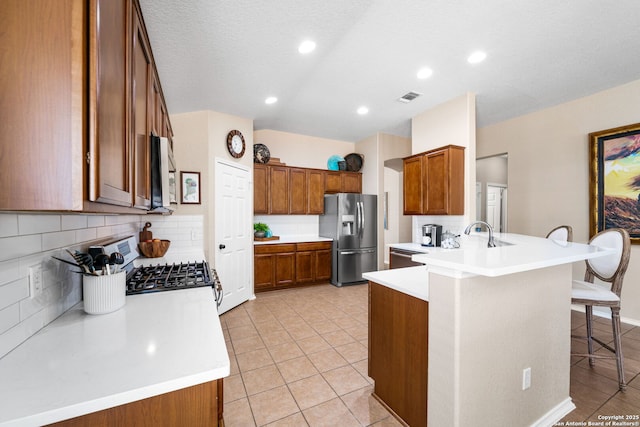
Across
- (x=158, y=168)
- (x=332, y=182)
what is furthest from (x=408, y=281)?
(x=332, y=182)

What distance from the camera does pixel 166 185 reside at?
156cm

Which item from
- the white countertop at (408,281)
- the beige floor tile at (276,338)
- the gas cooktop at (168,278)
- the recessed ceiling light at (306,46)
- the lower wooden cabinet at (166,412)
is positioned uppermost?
the recessed ceiling light at (306,46)

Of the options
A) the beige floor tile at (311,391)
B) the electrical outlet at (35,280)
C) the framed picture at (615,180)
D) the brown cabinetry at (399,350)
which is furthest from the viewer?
the framed picture at (615,180)

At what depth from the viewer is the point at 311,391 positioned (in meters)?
1.95

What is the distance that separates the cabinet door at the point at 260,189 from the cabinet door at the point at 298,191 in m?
0.44

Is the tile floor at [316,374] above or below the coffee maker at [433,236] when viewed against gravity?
below

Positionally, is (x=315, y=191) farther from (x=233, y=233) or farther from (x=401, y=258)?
(x=401, y=258)

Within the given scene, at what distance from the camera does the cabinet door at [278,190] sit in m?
4.57

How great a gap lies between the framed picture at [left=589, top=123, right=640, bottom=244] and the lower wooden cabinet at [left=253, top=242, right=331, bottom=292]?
12.1 ft

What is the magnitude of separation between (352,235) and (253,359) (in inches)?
111

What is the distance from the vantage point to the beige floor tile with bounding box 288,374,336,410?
1.84 meters

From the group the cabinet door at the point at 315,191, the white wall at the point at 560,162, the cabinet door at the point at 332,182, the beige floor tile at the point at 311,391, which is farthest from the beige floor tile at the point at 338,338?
the white wall at the point at 560,162

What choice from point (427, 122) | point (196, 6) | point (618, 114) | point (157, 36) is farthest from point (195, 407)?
point (618, 114)

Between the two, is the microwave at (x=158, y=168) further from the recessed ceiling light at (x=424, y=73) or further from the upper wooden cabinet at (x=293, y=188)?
the upper wooden cabinet at (x=293, y=188)
